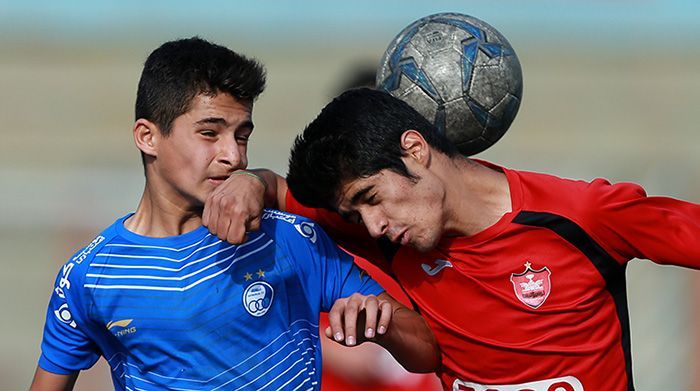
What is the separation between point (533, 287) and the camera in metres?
3.70

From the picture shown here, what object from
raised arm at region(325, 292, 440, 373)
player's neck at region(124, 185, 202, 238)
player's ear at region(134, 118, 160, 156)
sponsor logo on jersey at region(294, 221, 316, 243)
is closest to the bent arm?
player's neck at region(124, 185, 202, 238)

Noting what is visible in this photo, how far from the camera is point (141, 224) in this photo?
3789mm

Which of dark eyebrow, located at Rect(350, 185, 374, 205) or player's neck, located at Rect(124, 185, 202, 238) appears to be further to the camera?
player's neck, located at Rect(124, 185, 202, 238)

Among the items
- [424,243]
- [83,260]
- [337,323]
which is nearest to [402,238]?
[424,243]

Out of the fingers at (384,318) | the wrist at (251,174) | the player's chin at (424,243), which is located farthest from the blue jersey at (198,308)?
the fingers at (384,318)

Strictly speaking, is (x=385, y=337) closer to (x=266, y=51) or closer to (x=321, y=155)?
(x=321, y=155)

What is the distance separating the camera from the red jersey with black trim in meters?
3.62

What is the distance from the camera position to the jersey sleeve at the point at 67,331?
3643mm

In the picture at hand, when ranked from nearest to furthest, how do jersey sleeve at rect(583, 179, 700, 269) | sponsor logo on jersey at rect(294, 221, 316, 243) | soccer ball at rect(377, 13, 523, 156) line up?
jersey sleeve at rect(583, 179, 700, 269) < sponsor logo on jersey at rect(294, 221, 316, 243) < soccer ball at rect(377, 13, 523, 156)

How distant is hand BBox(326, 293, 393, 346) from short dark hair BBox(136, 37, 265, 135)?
88 centimetres

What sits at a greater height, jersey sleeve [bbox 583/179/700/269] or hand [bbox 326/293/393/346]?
jersey sleeve [bbox 583/179/700/269]

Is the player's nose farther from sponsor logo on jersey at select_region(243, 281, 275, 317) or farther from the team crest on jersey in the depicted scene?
the team crest on jersey

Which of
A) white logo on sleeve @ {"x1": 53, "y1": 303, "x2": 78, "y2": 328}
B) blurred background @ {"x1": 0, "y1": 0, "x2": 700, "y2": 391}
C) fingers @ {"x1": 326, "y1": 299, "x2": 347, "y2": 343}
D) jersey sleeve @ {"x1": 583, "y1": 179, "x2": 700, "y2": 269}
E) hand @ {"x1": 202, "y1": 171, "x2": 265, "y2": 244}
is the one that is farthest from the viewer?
blurred background @ {"x1": 0, "y1": 0, "x2": 700, "y2": 391}

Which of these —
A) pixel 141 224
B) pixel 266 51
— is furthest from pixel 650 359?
pixel 266 51
